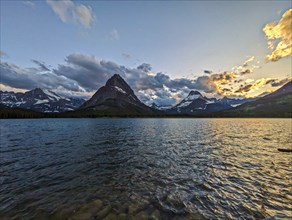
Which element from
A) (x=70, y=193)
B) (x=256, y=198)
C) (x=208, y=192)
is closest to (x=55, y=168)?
(x=70, y=193)

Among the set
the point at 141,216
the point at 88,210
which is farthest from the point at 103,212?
the point at 141,216

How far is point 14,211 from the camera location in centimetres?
1159

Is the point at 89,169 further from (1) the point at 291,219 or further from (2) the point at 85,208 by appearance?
(1) the point at 291,219

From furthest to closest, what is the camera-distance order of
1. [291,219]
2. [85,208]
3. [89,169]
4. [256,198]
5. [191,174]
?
[89,169], [191,174], [256,198], [85,208], [291,219]

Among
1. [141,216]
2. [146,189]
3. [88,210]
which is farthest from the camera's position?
[146,189]

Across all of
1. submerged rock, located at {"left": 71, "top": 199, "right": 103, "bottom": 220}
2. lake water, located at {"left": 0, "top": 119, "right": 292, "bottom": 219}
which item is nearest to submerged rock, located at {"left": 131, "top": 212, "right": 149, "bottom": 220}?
lake water, located at {"left": 0, "top": 119, "right": 292, "bottom": 219}

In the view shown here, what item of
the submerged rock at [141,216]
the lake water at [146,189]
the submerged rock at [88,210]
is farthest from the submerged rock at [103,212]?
the submerged rock at [141,216]

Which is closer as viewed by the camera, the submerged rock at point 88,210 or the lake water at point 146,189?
the submerged rock at point 88,210

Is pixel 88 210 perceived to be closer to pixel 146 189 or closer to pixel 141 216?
pixel 141 216

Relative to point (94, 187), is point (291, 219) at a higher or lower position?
higher

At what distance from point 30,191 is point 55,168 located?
23.9ft

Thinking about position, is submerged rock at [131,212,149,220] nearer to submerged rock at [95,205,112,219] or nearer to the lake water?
the lake water

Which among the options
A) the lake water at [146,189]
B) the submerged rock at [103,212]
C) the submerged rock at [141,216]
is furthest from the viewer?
the lake water at [146,189]

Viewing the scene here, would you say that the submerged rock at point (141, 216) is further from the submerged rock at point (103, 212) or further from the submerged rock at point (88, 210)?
the submerged rock at point (88, 210)
